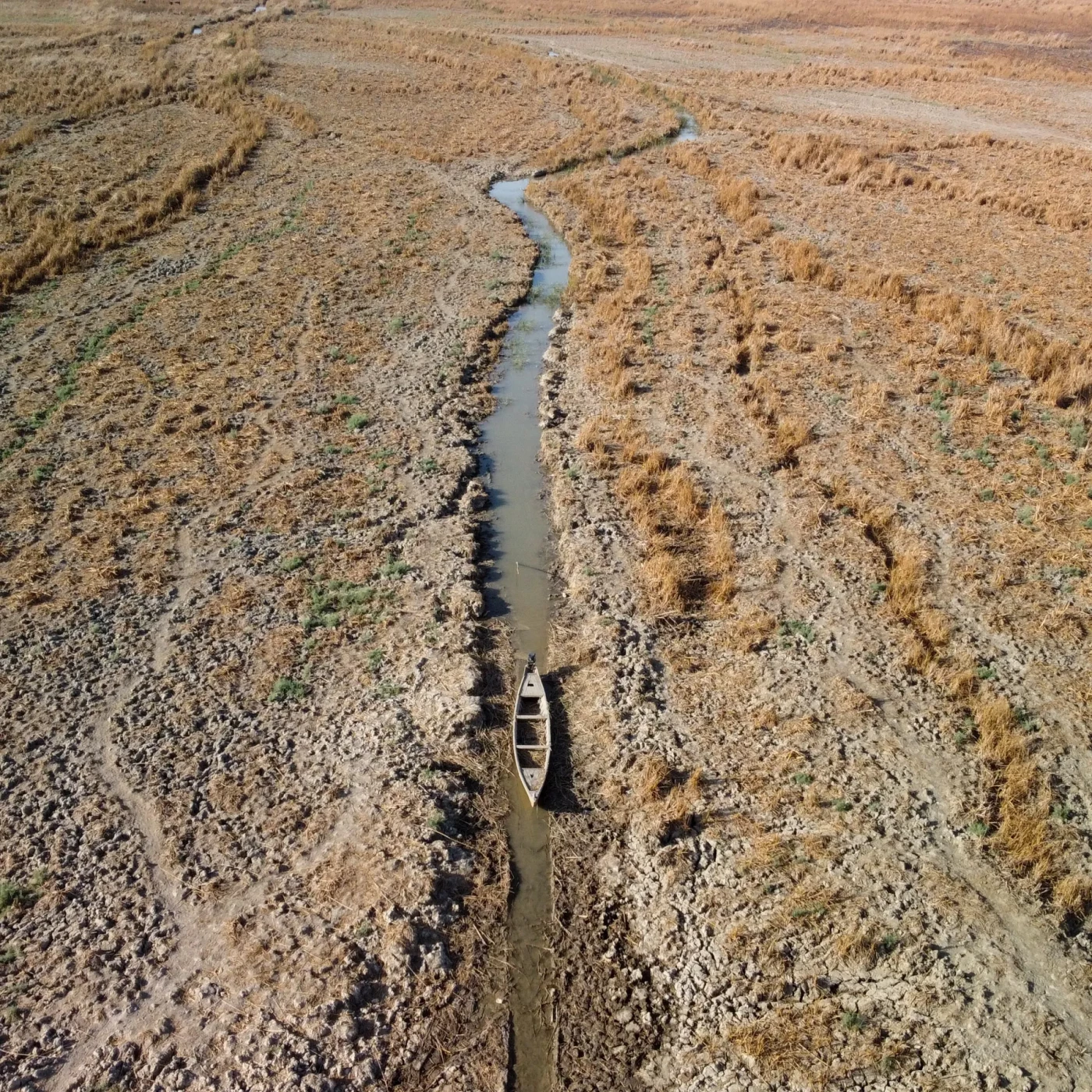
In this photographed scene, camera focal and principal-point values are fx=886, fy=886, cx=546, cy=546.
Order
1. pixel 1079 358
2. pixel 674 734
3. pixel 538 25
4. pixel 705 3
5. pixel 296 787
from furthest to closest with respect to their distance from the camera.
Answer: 1. pixel 705 3
2. pixel 538 25
3. pixel 1079 358
4. pixel 674 734
5. pixel 296 787

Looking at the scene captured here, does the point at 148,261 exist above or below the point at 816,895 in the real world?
above

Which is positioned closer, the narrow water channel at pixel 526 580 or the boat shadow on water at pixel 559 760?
the narrow water channel at pixel 526 580

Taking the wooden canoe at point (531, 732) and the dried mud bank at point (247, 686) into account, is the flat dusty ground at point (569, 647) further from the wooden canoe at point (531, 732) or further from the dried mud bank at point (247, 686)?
the wooden canoe at point (531, 732)

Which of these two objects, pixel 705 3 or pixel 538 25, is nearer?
pixel 538 25

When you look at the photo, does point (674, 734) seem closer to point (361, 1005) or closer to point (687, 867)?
point (687, 867)

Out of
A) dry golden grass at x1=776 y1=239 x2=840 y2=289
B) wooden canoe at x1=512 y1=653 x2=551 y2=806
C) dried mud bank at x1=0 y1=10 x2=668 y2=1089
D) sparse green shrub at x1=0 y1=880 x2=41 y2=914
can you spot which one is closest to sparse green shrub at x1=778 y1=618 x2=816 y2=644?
wooden canoe at x1=512 y1=653 x2=551 y2=806

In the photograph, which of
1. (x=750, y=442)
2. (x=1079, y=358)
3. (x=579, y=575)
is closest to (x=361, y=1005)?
(x=579, y=575)

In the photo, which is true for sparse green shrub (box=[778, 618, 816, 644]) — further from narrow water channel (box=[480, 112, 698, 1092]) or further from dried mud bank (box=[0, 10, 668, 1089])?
Result: dried mud bank (box=[0, 10, 668, 1089])

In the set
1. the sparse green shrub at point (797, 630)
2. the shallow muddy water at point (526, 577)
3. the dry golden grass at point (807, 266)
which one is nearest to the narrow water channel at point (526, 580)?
the shallow muddy water at point (526, 577)
